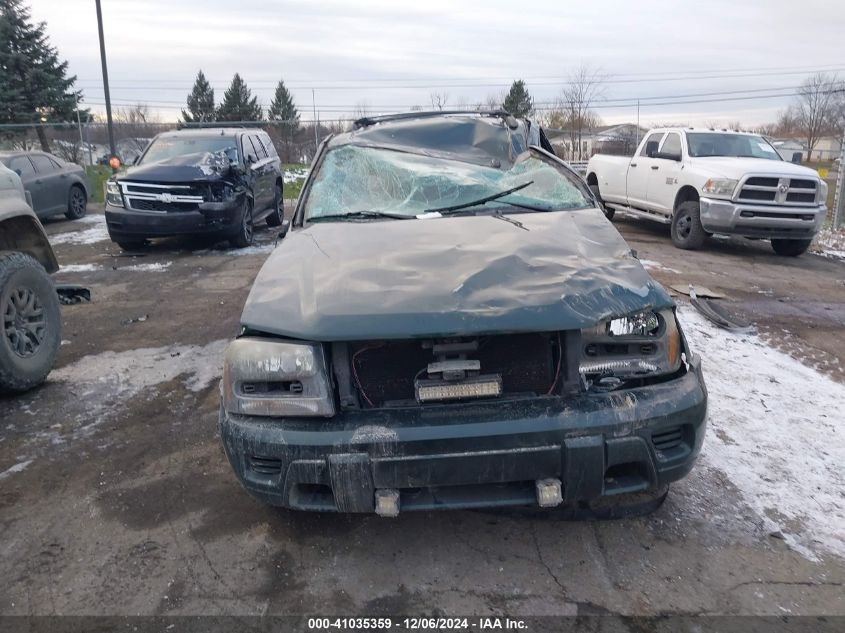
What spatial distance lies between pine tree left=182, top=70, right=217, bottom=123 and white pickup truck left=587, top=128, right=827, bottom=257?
40.8 metres

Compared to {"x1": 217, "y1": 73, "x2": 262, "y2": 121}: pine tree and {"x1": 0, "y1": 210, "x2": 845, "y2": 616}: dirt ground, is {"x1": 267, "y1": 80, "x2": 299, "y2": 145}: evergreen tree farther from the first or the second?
{"x1": 0, "y1": 210, "x2": 845, "y2": 616}: dirt ground

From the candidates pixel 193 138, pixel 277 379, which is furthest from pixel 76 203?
pixel 277 379

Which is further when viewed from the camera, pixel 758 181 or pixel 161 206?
pixel 161 206

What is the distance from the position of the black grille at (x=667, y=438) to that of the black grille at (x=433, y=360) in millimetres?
461

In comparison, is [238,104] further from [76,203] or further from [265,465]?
[265,465]

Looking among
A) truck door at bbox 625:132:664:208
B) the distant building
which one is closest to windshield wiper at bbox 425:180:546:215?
truck door at bbox 625:132:664:208

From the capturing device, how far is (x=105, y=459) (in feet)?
11.9

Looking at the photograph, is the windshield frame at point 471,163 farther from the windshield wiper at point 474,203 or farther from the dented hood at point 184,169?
the dented hood at point 184,169

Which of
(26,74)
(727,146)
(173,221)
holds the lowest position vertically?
(173,221)

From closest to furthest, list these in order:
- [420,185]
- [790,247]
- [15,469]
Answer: [15,469] < [420,185] < [790,247]

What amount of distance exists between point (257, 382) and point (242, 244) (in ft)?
26.8

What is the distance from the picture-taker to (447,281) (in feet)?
8.96

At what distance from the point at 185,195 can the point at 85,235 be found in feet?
12.8

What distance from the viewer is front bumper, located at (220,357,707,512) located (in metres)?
2.37
